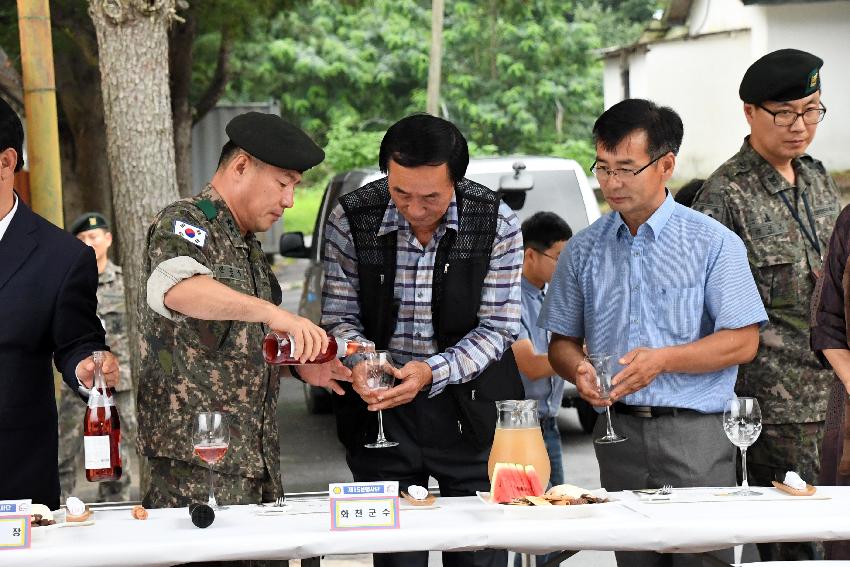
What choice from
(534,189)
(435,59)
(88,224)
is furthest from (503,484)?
(435,59)

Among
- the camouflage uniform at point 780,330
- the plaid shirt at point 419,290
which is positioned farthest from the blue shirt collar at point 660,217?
the camouflage uniform at point 780,330

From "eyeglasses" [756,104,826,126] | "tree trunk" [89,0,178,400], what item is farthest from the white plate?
"tree trunk" [89,0,178,400]

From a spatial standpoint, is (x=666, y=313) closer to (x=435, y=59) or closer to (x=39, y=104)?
(x=39, y=104)

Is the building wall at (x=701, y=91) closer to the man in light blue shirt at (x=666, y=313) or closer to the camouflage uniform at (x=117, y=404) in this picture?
the camouflage uniform at (x=117, y=404)

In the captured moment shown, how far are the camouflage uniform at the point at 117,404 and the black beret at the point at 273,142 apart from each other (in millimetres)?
4115

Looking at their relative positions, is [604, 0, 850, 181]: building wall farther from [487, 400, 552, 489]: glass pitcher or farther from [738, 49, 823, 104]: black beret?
[487, 400, 552, 489]: glass pitcher

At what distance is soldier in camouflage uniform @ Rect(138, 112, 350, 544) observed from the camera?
3.60 metres

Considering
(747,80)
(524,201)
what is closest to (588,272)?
(747,80)

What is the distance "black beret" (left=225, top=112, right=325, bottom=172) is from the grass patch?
80.5ft

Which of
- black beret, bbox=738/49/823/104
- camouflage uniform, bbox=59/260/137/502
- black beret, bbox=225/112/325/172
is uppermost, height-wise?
black beret, bbox=738/49/823/104

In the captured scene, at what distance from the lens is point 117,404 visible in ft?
25.5

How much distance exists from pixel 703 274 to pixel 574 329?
49 centimetres

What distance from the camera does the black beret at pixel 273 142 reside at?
12.0 feet

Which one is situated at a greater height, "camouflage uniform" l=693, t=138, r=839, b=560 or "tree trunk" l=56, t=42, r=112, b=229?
"tree trunk" l=56, t=42, r=112, b=229
